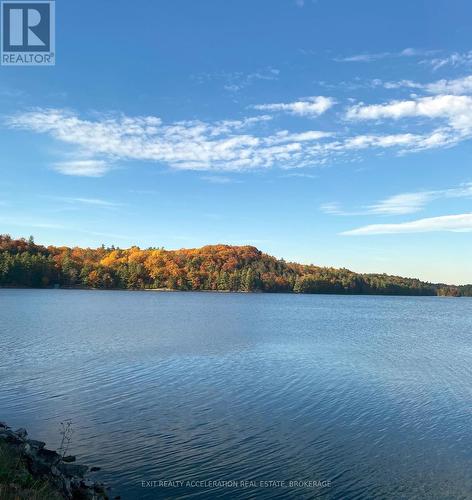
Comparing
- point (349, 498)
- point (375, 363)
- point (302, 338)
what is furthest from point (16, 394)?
point (302, 338)

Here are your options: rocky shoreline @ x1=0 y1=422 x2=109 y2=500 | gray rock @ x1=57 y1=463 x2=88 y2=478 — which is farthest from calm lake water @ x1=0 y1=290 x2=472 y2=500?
rocky shoreline @ x1=0 y1=422 x2=109 y2=500

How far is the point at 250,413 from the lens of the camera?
20.8 meters

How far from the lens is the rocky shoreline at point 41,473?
33.1ft

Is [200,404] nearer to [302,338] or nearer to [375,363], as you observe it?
[375,363]

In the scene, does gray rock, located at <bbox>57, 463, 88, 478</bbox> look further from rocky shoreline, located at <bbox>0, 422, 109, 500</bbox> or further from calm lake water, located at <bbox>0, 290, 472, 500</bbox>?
calm lake water, located at <bbox>0, 290, 472, 500</bbox>

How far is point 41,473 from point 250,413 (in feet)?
35.6

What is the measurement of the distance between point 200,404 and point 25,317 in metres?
46.3

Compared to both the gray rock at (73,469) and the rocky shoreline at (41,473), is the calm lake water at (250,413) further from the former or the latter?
the rocky shoreline at (41,473)

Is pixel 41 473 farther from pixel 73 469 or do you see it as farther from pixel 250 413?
pixel 250 413

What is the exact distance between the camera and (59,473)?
12.0m

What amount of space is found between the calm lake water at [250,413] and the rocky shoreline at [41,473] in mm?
877

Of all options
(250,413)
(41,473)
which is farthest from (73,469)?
(250,413)

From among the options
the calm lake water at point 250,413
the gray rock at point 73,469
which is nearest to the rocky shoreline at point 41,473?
the gray rock at point 73,469

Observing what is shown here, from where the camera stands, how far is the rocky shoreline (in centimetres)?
1009
